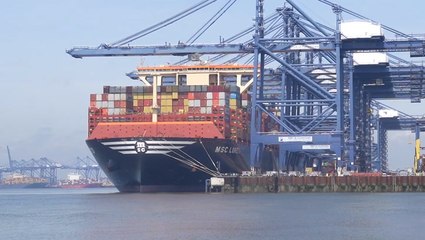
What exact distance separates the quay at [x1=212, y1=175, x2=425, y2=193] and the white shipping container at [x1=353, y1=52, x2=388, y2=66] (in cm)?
1394

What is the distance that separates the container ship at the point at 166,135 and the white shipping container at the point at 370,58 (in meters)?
13.3

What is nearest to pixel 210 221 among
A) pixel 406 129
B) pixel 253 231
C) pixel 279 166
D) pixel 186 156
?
pixel 253 231

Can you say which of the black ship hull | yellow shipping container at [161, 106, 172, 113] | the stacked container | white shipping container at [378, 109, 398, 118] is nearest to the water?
the black ship hull

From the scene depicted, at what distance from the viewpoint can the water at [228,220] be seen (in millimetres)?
48062

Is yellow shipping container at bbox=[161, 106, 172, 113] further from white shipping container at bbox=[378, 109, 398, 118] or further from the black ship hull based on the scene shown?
white shipping container at bbox=[378, 109, 398, 118]

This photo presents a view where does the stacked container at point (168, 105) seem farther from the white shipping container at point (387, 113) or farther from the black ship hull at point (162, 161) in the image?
the white shipping container at point (387, 113)

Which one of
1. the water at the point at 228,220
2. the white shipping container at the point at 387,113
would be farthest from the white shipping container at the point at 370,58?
the white shipping container at the point at 387,113

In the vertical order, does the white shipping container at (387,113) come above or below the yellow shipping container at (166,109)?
above

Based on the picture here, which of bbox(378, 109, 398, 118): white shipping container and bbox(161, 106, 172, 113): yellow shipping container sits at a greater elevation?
bbox(378, 109, 398, 118): white shipping container

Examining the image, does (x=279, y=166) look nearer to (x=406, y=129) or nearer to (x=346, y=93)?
(x=346, y=93)

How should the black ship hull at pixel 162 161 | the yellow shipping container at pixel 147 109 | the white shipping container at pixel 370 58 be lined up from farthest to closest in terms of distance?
the white shipping container at pixel 370 58 → the yellow shipping container at pixel 147 109 → the black ship hull at pixel 162 161

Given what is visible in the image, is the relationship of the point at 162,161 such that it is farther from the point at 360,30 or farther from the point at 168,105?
the point at 360,30

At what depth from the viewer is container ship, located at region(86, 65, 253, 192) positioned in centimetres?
9194

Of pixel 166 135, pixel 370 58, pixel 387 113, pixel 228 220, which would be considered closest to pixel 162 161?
pixel 166 135
